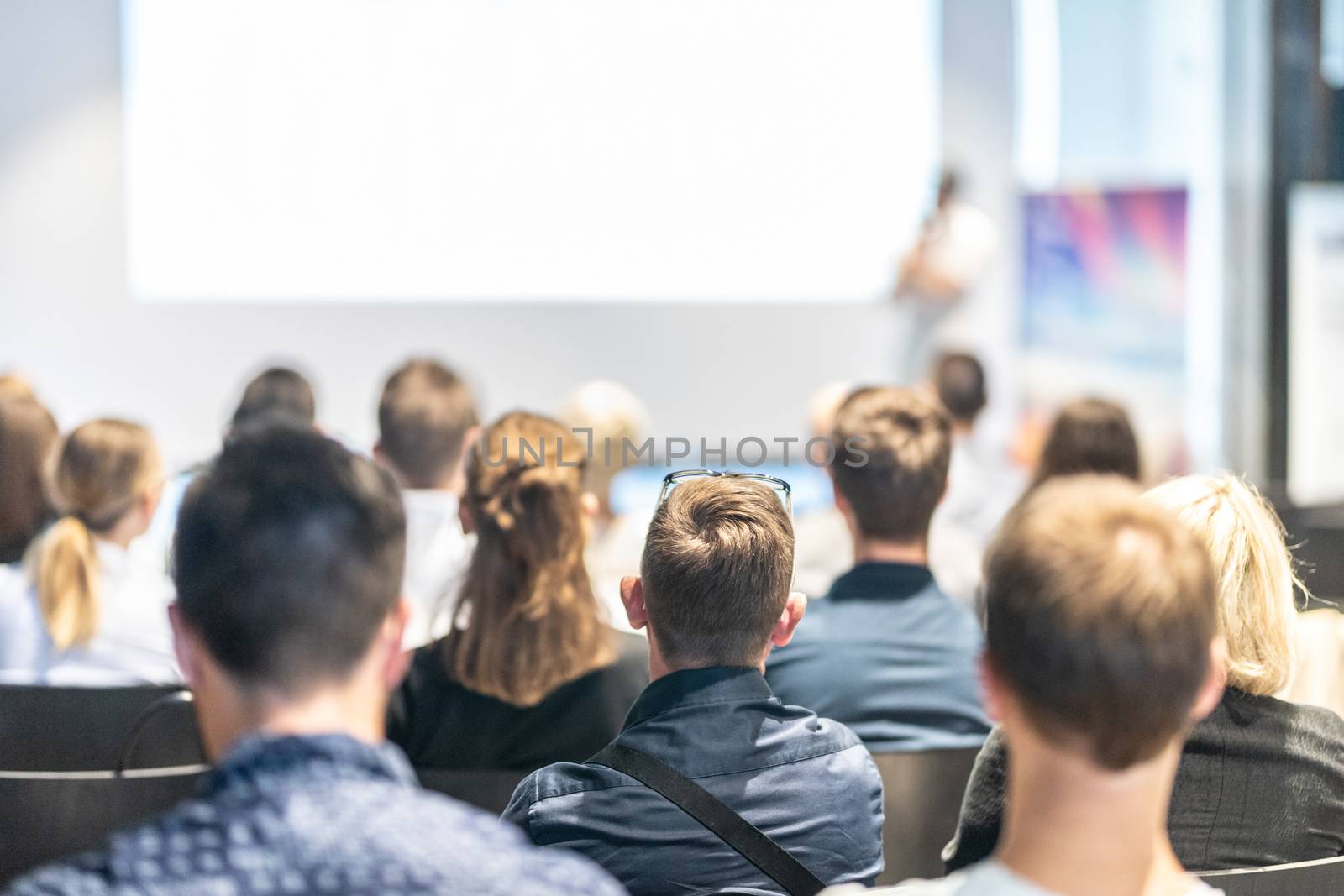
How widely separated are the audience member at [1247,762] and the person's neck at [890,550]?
2.71ft

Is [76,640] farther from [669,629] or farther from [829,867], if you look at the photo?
[829,867]

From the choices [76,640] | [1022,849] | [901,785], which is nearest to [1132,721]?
[1022,849]

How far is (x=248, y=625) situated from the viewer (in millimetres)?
976

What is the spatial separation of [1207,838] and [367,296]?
438cm

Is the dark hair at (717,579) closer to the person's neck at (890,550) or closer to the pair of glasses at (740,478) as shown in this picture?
the pair of glasses at (740,478)

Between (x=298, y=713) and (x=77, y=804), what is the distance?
0.81m

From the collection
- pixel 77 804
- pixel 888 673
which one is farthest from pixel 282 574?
pixel 888 673

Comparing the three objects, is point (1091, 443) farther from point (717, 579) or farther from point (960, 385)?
point (717, 579)

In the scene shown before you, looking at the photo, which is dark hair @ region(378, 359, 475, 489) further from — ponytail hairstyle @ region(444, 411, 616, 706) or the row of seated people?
the row of seated people

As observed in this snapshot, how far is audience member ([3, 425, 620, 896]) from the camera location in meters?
0.85

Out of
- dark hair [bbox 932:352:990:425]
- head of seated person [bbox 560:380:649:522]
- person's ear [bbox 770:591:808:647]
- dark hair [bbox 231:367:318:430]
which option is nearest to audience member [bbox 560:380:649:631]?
head of seated person [bbox 560:380:649:522]

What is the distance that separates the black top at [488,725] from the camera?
1.99 m

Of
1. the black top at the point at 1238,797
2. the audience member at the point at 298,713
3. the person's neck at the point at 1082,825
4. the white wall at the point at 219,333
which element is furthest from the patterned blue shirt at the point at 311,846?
the white wall at the point at 219,333

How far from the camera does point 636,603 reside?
1.58 m
